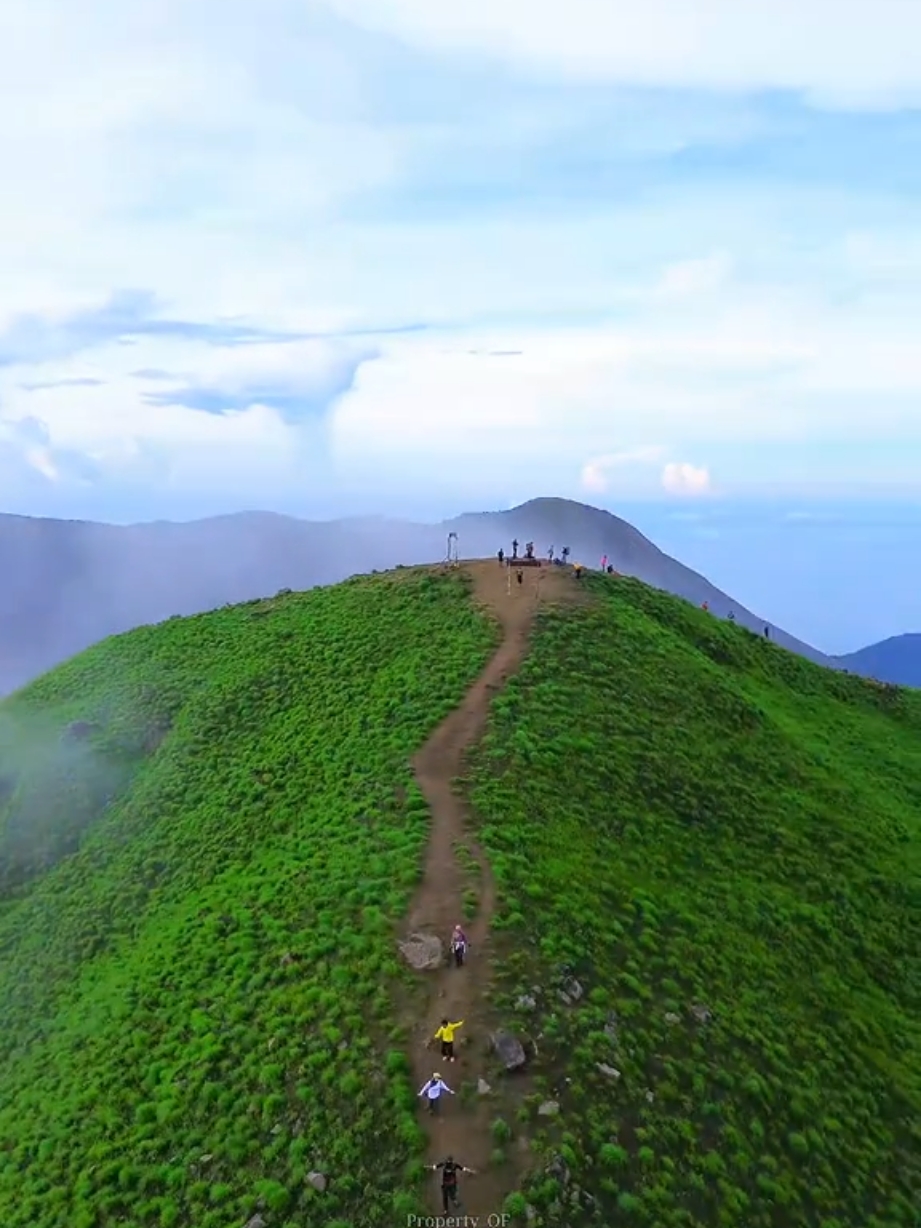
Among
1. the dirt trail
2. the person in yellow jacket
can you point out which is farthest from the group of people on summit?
the dirt trail

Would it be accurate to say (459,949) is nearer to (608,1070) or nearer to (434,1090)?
(434,1090)

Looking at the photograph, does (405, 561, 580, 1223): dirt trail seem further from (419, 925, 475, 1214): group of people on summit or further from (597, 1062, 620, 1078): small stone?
(597, 1062, 620, 1078): small stone

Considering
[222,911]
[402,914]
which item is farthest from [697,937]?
[222,911]

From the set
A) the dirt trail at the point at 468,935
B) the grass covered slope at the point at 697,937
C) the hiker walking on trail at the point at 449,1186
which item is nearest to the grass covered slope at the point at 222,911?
the dirt trail at the point at 468,935

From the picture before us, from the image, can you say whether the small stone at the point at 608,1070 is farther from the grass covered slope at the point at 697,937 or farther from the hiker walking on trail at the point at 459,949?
the hiker walking on trail at the point at 459,949

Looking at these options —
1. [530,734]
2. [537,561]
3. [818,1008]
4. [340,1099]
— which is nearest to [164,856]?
[530,734]

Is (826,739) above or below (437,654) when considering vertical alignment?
below

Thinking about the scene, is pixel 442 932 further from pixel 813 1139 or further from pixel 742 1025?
pixel 813 1139

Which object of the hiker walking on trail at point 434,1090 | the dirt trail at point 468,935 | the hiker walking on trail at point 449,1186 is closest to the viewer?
the hiker walking on trail at point 449,1186
